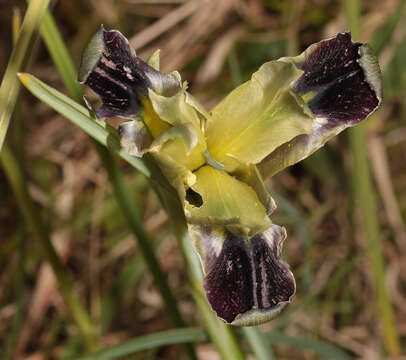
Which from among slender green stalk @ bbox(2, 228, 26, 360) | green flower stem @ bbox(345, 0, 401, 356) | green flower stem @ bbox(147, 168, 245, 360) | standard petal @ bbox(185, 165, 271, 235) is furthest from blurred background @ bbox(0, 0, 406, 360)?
standard petal @ bbox(185, 165, 271, 235)

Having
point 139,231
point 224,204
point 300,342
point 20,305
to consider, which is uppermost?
point 224,204

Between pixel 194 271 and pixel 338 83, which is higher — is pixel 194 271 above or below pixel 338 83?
below

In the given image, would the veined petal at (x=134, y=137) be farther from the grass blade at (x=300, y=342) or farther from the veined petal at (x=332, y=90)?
the grass blade at (x=300, y=342)

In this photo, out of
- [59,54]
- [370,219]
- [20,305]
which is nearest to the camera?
[59,54]

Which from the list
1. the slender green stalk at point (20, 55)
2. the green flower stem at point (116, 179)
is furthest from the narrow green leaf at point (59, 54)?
the slender green stalk at point (20, 55)

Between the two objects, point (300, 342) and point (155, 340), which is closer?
point (155, 340)

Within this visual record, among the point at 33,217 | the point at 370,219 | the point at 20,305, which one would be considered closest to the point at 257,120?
the point at 33,217

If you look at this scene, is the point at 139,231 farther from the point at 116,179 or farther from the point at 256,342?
the point at 256,342
